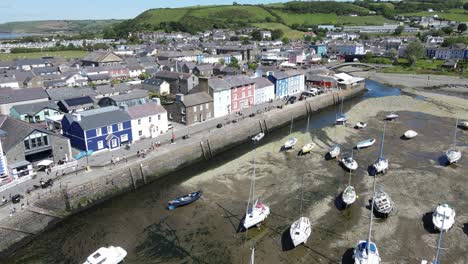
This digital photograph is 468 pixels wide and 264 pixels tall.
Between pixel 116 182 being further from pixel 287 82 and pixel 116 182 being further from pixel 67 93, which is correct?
pixel 287 82

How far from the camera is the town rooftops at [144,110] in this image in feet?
150

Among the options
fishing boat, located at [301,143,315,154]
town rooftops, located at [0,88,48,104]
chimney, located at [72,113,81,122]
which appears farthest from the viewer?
town rooftops, located at [0,88,48,104]

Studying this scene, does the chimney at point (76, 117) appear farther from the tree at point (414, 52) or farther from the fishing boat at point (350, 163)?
the tree at point (414, 52)

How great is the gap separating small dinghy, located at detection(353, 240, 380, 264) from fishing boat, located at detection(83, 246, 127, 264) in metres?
16.6

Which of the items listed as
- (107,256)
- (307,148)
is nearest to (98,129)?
(107,256)

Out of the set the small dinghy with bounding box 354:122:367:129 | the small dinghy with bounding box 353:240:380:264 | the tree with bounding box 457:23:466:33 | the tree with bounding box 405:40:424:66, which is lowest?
the small dinghy with bounding box 353:240:380:264

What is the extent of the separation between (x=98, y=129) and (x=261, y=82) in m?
36.1

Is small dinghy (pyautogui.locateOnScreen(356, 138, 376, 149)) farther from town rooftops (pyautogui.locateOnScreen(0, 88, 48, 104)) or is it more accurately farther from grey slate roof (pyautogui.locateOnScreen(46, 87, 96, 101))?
town rooftops (pyautogui.locateOnScreen(0, 88, 48, 104))

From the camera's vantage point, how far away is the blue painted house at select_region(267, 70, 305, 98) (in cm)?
7188

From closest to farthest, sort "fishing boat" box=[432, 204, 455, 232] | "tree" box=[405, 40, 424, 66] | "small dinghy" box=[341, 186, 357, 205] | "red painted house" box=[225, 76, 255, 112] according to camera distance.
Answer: "fishing boat" box=[432, 204, 455, 232] → "small dinghy" box=[341, 186, 357, 205] → "red painted house" box=[225, 76, 255, 112] → "tree" box=[405, 40, 424, 66]

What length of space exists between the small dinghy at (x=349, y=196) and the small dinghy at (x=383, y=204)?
197 cm

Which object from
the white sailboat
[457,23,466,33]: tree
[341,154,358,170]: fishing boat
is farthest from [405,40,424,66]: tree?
the white sailboat

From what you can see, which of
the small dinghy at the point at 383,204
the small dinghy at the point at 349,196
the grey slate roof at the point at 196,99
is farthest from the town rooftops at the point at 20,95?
the small dinghy at the point at 383,204

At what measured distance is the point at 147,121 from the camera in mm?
47125
